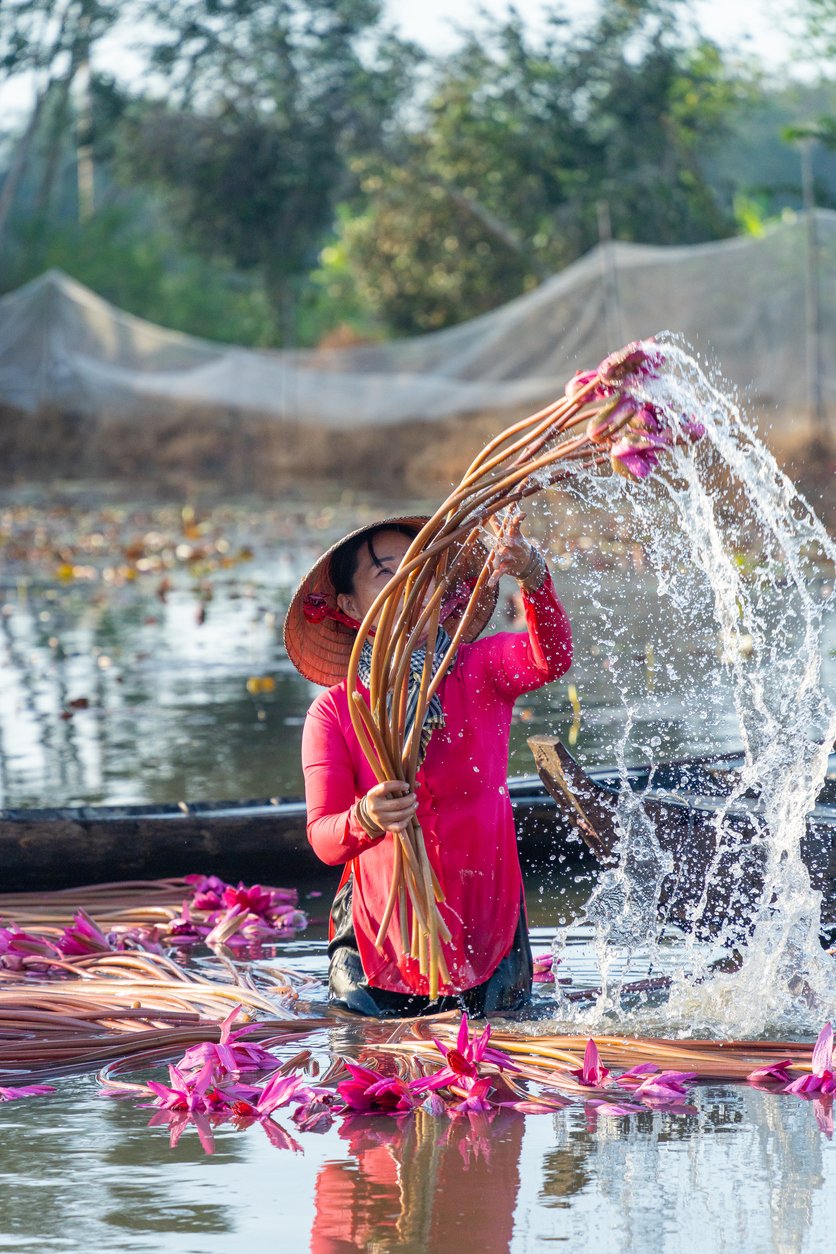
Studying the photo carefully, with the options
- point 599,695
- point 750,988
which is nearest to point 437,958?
point 750,988

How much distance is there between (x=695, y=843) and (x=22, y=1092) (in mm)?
1589

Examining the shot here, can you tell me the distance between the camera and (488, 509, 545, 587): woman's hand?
330cm

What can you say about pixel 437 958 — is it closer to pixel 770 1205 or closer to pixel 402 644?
pixel 402 644

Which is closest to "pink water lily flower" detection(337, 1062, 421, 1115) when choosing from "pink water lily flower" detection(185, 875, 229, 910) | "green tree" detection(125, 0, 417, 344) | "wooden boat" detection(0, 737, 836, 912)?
"pink water lily flower" detection(185, 875, 229, 910)

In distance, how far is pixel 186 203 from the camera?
25.2 meters

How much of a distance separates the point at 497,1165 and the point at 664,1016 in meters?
0.87

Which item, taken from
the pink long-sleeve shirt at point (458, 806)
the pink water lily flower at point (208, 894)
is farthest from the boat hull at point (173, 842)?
the pink long-sleeve shirt at point (458, 806)

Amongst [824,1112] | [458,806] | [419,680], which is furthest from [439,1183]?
[419,680]

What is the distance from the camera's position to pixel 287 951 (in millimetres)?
4465

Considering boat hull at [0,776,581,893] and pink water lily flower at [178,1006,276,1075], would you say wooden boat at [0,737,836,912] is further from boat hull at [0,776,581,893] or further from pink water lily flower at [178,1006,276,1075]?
pink water lily flower at [178,1006,276,1075]

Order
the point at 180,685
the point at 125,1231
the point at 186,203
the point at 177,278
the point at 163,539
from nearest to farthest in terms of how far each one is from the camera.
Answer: the point at 125,1231 → the point at 180,685 → the point at 163,539 → the point at 186,203 → the point at 177,278

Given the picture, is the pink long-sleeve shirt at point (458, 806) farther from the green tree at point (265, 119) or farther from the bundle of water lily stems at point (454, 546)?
the green tree at point (265, 119)

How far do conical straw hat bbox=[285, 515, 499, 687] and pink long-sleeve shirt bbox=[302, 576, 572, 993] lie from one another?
0.09 metres

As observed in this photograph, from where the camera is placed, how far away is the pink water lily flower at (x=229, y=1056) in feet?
10.9
